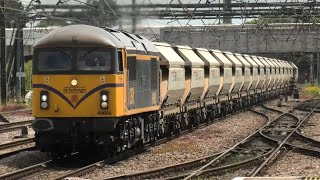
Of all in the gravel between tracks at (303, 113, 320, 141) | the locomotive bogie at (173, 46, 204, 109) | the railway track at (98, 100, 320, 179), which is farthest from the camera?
the locomotive bogie at (173, 46, 204, 109)

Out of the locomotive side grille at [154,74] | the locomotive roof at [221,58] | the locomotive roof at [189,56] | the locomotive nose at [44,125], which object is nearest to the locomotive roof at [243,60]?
the locomotive roof at [221,58]

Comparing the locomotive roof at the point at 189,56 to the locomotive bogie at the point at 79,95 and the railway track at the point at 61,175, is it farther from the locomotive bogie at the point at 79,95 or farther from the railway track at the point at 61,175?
the locomotive bogie at the point at 79,95

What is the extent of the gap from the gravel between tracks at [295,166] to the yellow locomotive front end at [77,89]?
3.73m

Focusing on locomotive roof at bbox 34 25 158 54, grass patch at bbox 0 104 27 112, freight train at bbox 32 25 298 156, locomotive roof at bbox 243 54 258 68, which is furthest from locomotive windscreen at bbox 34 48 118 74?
locomotive roof at bbox 243 54 258 68

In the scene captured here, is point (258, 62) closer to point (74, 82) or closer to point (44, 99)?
point (74, 82)

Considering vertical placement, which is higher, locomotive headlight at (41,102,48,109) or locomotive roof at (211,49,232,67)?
locomotive roof at (211,49,232,67)

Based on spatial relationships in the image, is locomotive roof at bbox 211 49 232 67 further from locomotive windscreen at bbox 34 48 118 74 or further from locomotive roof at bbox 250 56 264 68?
locomotive windscreen at bbox 34 48 118 74

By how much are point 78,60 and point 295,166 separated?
5.53 metres

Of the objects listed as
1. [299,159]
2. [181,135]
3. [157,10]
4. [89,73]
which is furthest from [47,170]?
[157,10]

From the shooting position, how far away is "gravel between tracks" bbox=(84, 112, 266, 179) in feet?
43.3

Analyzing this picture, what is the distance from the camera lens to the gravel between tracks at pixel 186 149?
1320 cm

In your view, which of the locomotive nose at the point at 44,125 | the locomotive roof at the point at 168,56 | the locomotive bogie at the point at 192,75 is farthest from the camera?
the locomotive bogie at the point at 192,75

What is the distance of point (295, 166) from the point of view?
13.4 meters

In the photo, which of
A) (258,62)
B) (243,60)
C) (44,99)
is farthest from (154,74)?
(258,62)
